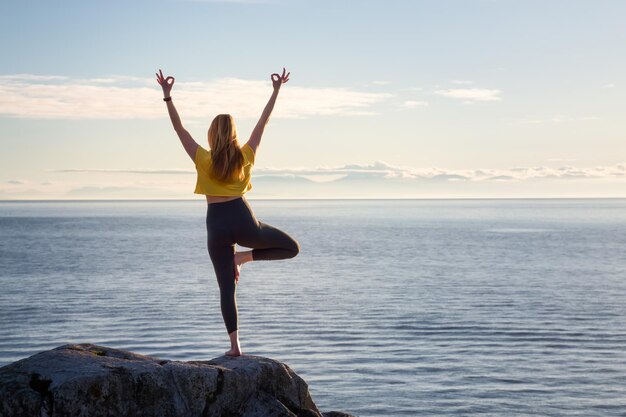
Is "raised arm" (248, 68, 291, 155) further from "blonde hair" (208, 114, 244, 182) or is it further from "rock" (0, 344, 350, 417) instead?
"rock" (0, 344, 350, 417)

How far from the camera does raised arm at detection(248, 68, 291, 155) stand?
933cm

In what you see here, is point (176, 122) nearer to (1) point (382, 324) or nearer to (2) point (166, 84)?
(2) point (166, 84)

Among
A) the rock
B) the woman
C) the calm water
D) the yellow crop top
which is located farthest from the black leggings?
the calm water

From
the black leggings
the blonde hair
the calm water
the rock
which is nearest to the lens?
the rock

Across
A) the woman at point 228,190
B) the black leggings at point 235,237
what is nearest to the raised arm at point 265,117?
the woman at point 228,190

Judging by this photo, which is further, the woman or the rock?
the woman

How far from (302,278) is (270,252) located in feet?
190

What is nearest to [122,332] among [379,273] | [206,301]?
[206,301]

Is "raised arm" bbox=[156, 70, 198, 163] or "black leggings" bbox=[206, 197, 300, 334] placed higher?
"raised arm" bbox=[156, 70, 198, 163]

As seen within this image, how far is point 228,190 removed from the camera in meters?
9.12

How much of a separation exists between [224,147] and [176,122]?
84 cm

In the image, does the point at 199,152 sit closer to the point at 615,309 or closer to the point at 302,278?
the point at 615,309

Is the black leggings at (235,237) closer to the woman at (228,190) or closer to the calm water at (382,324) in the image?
the woman at (228,190)

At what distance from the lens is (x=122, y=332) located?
38.2 meters
